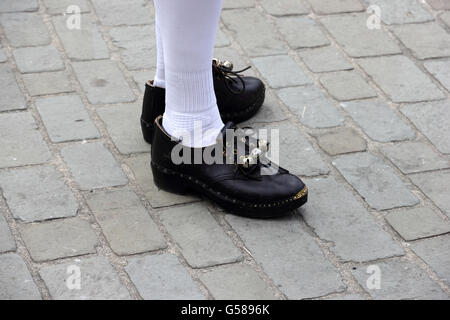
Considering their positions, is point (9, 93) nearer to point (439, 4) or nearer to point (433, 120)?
point (433, 120)

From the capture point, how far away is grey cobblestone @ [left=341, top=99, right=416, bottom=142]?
3.11m

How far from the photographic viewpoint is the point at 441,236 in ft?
8.52

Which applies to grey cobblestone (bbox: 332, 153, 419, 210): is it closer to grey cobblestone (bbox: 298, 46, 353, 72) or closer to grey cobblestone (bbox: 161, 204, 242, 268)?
grey cobblestone (bbox: 161, 204, 242, 268)

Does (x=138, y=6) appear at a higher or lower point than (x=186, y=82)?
lower

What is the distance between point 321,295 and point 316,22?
6.04ft

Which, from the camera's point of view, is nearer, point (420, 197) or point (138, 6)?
point (420, 197)

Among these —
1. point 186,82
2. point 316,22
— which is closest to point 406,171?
point 186,82

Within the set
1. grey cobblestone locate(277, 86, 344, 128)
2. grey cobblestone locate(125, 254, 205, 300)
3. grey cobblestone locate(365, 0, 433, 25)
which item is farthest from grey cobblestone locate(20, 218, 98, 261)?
grey cobblestone locate(365, 0, 433, 25)

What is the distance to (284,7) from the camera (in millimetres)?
3932

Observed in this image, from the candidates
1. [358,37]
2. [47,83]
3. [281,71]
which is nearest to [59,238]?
[47,83]

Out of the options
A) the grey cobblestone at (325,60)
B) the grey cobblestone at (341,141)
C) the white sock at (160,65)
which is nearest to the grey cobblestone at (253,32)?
the grey cobblestone at (325,60)
